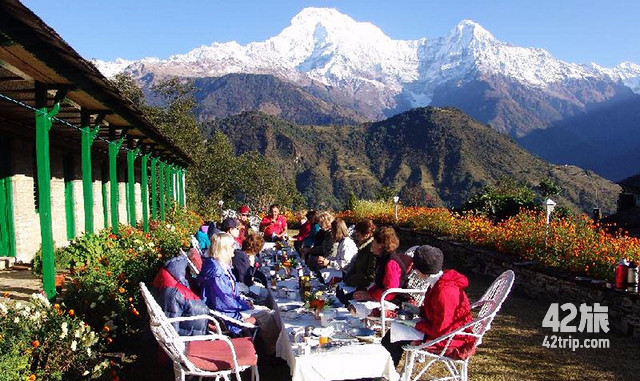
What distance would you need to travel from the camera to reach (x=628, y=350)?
6066mm

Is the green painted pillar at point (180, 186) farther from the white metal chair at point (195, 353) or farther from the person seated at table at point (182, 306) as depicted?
the white metal chair at point (195, 353)

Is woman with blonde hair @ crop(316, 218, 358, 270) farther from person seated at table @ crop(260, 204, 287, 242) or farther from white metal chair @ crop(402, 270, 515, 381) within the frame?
person seated at table @ crop(260, 204, 287, 242)

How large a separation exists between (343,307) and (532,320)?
3798 mm

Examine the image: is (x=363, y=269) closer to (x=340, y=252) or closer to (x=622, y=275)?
(x=340, y=252)

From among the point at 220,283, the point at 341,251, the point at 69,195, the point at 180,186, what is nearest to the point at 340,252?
the point at 341,251

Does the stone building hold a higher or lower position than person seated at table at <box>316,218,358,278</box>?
higher

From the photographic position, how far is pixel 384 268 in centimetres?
526

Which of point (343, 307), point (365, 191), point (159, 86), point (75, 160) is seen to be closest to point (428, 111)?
point (365, 191)

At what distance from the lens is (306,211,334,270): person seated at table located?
26.7 feet

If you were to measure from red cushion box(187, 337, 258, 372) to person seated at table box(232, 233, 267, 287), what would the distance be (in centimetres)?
182

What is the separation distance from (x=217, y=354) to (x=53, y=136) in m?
8.89

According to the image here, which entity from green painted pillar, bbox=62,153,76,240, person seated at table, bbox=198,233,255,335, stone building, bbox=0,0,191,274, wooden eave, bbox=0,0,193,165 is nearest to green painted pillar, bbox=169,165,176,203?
stone building, bbox=0,0,191,274

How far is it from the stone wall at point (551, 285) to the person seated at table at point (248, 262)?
176 inches

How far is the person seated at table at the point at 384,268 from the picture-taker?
520 centimetres
